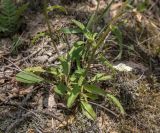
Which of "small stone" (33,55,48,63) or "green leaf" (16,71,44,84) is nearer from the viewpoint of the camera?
"green leaf" (16,71,44,84)

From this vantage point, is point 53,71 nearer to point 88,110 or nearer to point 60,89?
point 60,89

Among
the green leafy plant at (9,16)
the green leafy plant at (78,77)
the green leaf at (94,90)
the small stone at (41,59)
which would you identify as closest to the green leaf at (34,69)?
the green leafy plant at (78,77)

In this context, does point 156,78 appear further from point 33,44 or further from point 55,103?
point 33,44

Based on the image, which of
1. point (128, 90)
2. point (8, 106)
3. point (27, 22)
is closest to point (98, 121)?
point (128, 90)

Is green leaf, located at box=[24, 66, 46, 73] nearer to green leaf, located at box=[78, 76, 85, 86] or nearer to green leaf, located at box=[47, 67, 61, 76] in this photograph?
green leaf, located at box=[47, 67, 61, 76]

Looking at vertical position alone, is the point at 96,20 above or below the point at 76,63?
above

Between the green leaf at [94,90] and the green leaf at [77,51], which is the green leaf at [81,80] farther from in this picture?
the green leaf at [77,51]

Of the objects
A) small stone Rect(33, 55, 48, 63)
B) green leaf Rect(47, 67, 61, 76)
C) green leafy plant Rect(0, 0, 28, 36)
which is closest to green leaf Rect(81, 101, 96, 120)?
green leaf Rect(47, 67, 61, 76)
